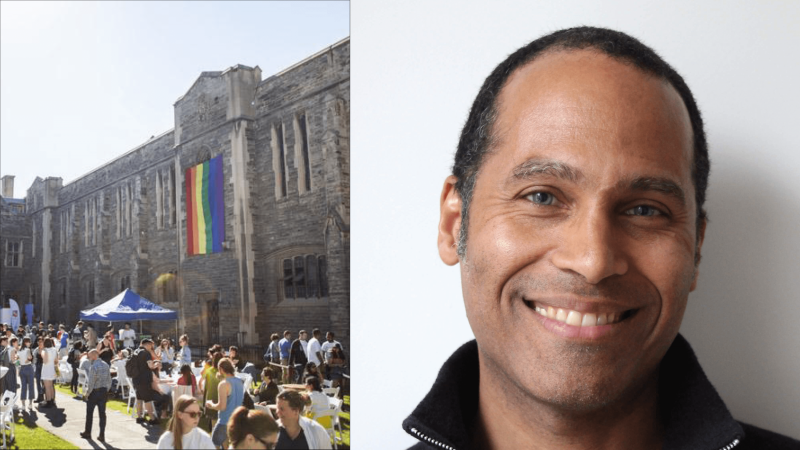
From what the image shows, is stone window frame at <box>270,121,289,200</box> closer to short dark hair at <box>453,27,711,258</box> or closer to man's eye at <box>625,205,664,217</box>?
short dark hair at <box>453,27,711,258</box>

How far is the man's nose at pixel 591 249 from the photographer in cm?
96

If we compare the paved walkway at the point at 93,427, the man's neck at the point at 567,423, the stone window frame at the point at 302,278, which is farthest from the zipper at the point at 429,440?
the paved walkway at the point at 93,427

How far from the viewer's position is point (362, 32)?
207cm

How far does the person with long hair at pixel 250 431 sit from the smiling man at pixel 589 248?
3.84 ft

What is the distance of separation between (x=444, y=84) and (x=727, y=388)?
1.13 metres

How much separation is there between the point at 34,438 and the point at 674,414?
2.04 metres

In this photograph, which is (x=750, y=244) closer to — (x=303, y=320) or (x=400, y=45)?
(x=400, y=45)

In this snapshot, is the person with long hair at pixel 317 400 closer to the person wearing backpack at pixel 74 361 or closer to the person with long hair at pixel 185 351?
the person with long hair at pixel 185 351

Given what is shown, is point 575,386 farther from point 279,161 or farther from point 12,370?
point 12,370

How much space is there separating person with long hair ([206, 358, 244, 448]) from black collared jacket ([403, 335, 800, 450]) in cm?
106

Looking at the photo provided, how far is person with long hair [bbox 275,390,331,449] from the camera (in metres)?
2.13

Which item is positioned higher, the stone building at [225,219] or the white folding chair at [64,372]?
the stone building at [225,219]

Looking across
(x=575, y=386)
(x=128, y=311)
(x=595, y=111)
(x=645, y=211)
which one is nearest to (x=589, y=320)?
(x=575, y=386)

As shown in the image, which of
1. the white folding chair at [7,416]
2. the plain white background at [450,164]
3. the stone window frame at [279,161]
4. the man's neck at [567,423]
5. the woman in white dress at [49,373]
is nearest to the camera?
the man's neck at [567,423]
